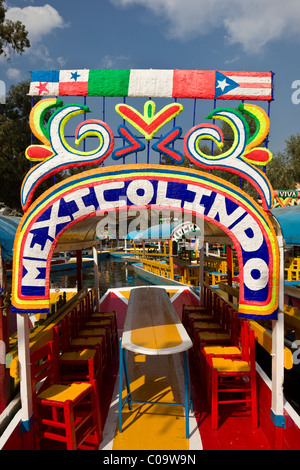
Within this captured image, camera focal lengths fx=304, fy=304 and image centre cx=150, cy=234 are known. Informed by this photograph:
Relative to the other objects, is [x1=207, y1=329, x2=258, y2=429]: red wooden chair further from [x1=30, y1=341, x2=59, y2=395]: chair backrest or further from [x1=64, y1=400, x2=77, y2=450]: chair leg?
[x1=30, y1=341, x2=59, y2=395]: chair backrest

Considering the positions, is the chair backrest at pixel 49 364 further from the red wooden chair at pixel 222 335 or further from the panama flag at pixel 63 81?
the panama flag at pixel 63 81

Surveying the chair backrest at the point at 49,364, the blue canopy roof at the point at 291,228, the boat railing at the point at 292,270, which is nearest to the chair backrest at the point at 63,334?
the chair backrest at the point at 49,364

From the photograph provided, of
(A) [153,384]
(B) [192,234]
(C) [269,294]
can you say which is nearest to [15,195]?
(B) [192,234]

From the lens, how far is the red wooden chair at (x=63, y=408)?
348cm

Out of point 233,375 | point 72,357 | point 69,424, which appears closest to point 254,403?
point 233,375

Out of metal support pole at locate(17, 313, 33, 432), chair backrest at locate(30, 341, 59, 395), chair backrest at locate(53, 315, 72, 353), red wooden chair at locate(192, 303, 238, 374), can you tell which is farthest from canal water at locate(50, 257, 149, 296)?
metal support pole at locate(17, 313, 33, 432)

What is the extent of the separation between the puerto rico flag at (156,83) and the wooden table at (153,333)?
10.6ft

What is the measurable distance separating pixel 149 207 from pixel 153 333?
168cm

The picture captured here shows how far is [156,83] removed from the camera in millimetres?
4215

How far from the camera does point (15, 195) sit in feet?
81.5

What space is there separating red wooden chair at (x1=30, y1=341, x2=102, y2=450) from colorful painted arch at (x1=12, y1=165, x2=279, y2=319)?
1052 millimetres

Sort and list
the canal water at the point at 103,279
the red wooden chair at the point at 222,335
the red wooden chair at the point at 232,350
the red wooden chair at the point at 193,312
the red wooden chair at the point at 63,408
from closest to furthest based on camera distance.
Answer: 1. the red wooden chair at the point at 63,408
2. the red wooden chair at the point at 232,350
3. the red wooden chair at the point at 222,335
4. the red wooden chair at the point at 193,312
5. the canal water at the point at 103,279

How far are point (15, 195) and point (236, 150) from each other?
2439cm
